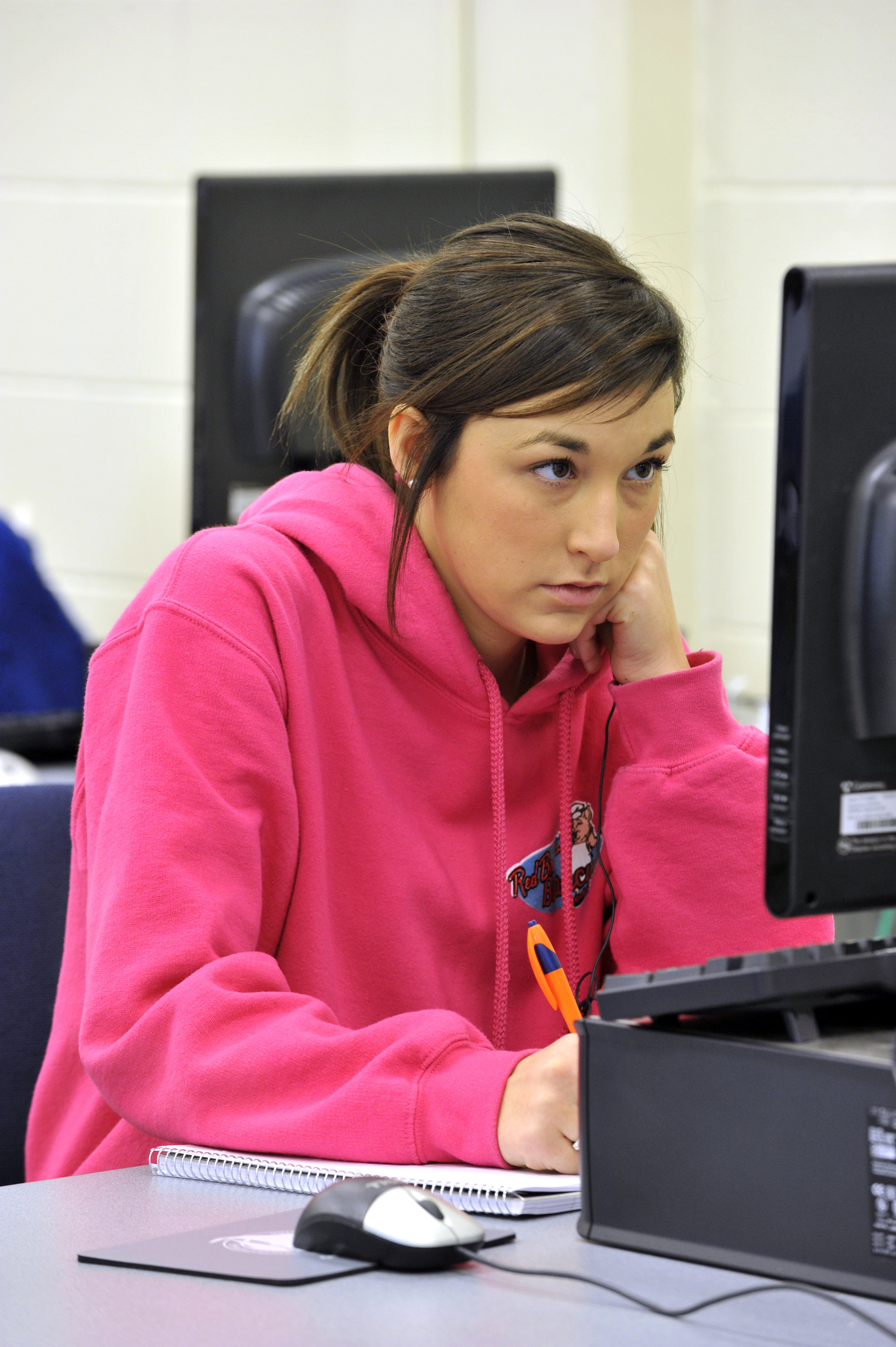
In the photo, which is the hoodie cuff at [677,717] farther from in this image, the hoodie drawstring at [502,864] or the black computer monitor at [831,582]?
the black computer monitor at [831,582]

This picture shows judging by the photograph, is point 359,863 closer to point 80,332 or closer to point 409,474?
point 409,474

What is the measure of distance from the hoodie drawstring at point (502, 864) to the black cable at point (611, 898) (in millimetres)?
15

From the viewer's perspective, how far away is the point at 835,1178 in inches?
28.3

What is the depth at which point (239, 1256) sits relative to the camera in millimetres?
780

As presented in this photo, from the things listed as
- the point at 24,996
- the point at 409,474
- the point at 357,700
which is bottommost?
the point at 24,996

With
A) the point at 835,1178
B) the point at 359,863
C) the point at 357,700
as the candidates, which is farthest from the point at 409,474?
the point at 835,1178

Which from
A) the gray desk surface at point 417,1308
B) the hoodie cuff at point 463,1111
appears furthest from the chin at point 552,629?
the gray desk surface at point 417,1308

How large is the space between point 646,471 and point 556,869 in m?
0.33

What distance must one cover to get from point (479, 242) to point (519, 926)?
1.65 ft

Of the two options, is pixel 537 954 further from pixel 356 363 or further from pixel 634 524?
pixel 356 363

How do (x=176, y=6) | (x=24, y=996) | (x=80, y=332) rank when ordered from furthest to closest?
(x=80, y=332) → (x=176, y=6) → (x=24, y=996)

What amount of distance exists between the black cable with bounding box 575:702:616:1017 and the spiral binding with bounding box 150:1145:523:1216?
1.25 feet

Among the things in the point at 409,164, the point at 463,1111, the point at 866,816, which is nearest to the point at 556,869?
the point at 463,1111

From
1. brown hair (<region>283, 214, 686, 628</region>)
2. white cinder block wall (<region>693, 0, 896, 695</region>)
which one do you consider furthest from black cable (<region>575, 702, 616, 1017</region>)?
white cinder block wall (<region>693, 0, 896, 695</region>)
